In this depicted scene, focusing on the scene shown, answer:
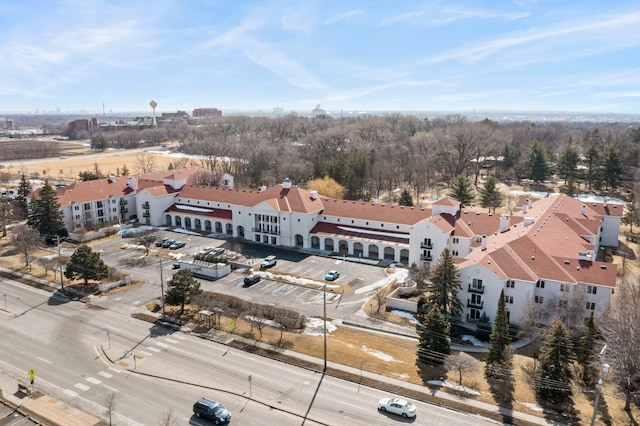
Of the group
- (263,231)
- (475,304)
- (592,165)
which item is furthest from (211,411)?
(592,165)

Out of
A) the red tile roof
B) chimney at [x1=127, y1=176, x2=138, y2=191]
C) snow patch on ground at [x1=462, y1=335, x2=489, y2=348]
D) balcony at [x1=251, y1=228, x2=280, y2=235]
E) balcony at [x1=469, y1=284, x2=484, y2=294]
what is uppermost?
chimney at [x1=127, y1=176, x2=138, y2=191]

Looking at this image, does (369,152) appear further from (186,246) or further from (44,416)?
(44,416)

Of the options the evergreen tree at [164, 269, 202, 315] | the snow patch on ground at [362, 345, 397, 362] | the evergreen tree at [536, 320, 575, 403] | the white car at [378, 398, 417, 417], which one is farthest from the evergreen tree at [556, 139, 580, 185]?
the evergreen tree at [164, 269, 202, 315]

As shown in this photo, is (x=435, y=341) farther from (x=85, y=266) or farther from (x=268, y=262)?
(x=85, y=266)

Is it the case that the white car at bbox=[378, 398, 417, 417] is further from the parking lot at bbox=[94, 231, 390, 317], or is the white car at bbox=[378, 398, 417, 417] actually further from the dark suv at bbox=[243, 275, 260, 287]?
the dark suv at bbox=[243, 275, 260, 287]

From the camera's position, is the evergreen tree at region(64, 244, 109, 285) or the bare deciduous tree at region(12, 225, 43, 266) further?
the bare deciduous tree at region(12, 225, 43, 266)

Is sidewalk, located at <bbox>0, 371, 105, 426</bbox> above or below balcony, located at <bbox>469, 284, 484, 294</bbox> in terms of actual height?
below

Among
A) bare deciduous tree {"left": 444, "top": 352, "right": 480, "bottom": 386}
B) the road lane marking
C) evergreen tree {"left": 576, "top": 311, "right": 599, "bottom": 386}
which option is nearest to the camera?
the road lane marking
